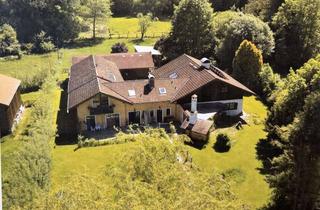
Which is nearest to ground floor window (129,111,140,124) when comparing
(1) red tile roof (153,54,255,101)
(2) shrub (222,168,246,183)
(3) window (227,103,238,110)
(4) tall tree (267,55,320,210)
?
(1) red tile roof (153,54,255,101)

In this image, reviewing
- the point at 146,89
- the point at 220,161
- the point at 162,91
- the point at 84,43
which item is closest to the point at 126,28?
the point at 84,43

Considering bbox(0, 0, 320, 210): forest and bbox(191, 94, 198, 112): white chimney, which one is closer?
bbox(0, 0, 320, 210): forest

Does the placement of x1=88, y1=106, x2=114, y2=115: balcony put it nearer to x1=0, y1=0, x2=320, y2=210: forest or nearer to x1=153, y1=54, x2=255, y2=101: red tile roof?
x1=0, y1=0, x2=320, y2=210: forest

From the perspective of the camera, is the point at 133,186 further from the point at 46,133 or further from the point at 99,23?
the point at 99,23

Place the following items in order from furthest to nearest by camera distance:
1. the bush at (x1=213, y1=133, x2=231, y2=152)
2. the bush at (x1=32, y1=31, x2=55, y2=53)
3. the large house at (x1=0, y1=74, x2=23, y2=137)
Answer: the bush at (x1=32, y1=31, x2=55, y2=53), the large house at (x1=0, y1=74, x2=23, y2=137), the bush at (x1=213, y1=133, x2=231, y2=152)

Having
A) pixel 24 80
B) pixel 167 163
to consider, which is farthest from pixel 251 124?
pixel 24 80

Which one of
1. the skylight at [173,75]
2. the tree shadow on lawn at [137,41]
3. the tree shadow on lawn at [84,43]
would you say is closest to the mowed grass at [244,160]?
the skylight at [173,75]

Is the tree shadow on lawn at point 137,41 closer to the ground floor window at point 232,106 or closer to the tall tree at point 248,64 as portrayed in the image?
the tall tree at point 248,64
